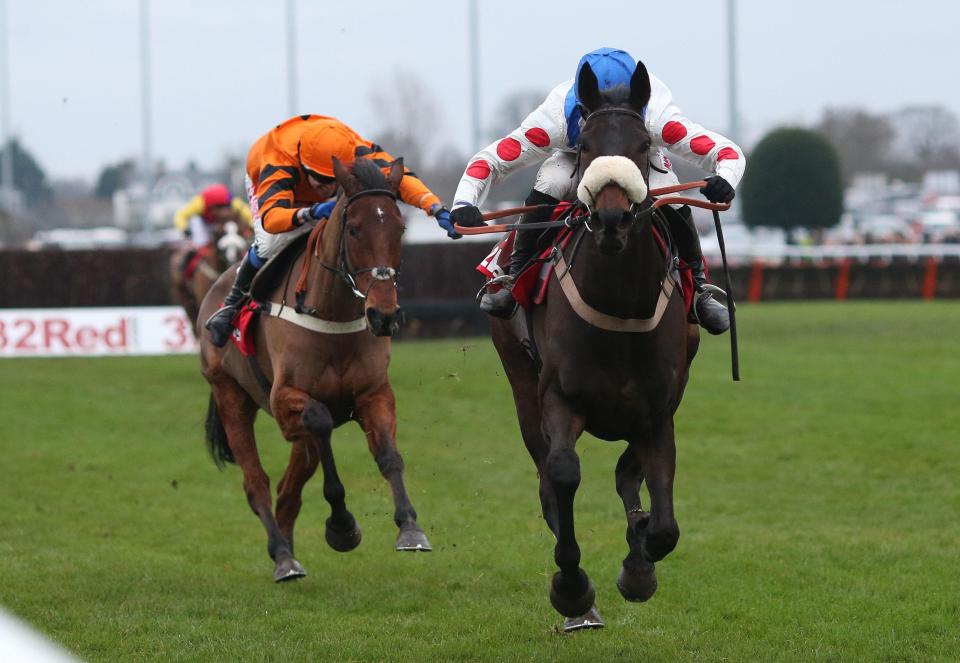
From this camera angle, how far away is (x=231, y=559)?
847cm

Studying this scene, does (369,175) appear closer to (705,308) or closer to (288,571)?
(705,308)

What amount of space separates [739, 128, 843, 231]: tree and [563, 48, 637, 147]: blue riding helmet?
35101mm

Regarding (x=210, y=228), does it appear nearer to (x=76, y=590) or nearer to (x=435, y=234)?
(x=76, y=590)

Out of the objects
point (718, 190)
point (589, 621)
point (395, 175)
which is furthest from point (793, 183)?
point (718, 190)

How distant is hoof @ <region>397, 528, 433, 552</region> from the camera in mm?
6473

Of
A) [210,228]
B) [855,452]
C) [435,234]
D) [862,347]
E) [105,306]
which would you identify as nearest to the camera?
[855,452]

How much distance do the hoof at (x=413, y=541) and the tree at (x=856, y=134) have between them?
216ft

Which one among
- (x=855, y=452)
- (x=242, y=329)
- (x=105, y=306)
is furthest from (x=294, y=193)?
(x=105, y=306)

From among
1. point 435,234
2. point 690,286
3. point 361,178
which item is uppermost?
point 361,178

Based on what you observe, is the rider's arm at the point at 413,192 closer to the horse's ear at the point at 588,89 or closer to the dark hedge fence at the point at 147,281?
the horse's ear at the point at 588,89

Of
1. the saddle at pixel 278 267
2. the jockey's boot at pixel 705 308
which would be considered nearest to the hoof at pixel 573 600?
the jockey's boot at pixel 705 308

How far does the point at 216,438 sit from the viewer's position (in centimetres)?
871

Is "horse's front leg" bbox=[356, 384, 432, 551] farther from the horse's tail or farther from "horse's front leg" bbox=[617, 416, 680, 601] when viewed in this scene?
the horse's tail

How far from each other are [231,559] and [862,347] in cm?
1352
